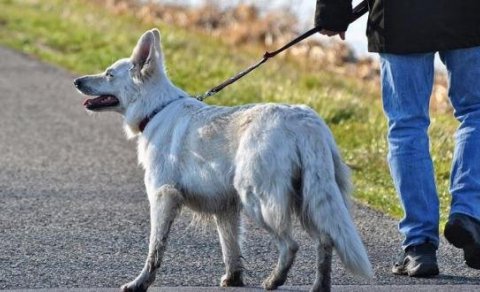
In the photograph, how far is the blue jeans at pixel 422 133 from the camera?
6734 millimetres

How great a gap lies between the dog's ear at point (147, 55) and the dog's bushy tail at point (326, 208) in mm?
1156

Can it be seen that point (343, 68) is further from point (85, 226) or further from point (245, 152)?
point (245, 152)

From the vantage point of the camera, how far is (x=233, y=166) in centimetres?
613

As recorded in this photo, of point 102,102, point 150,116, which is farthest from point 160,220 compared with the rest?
point 102,102

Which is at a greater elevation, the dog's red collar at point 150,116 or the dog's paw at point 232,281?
the dog's red collar at point 150,116

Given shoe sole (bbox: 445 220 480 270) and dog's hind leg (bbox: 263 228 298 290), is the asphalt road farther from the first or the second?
dog's hind leg (bbox: 263 228 298 290)

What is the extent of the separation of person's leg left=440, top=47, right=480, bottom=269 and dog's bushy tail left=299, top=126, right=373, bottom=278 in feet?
2.98

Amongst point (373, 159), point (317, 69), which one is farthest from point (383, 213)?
point (317, 69)

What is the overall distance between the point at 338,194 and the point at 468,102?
47.1 inches

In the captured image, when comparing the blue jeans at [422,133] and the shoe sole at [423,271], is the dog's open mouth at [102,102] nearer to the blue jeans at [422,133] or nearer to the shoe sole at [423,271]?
the blue jeans at [422,133]

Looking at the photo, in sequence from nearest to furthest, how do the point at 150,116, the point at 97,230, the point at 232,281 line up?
1. the point at 232,281
2. the point at 150,116
3. the point at 97,230

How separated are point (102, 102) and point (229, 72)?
8.05 metres

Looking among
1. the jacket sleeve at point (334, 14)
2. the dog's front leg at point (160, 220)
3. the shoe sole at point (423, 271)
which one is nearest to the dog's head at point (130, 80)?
the dog's front leg at point (160, 220)

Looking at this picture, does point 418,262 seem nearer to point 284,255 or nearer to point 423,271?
point 423,271
